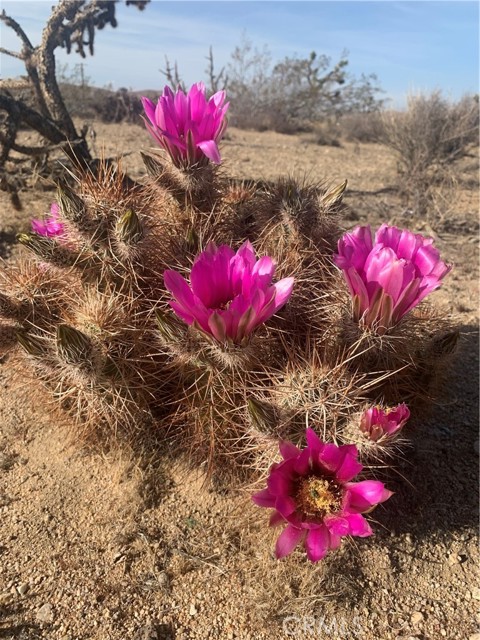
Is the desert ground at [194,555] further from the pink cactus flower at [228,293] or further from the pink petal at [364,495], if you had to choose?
the pink cactus flower at [228,293]

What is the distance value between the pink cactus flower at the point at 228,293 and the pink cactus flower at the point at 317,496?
325mm

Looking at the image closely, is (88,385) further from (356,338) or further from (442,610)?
(442,610)

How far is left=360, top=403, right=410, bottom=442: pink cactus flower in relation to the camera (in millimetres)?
1389

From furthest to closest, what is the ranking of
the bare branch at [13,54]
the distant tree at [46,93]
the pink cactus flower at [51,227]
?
the bare branch at [13,54] < the distant tree at [46,93] < the pink cactus flower at [51,227]

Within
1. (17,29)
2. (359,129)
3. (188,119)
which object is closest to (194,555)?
(188,119)

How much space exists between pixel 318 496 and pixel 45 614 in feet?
3.08

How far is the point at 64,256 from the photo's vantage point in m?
1.78

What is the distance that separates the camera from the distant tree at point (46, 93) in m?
4.31

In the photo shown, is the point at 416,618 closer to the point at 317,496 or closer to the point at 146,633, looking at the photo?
the point at 317,496

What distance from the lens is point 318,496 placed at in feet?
4.43

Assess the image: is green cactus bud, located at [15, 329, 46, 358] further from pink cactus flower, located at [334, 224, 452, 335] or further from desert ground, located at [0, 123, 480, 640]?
pink cactus flower, located at [334, 224, 452, 335]

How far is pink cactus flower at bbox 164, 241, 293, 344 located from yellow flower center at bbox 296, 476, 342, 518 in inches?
16.6
